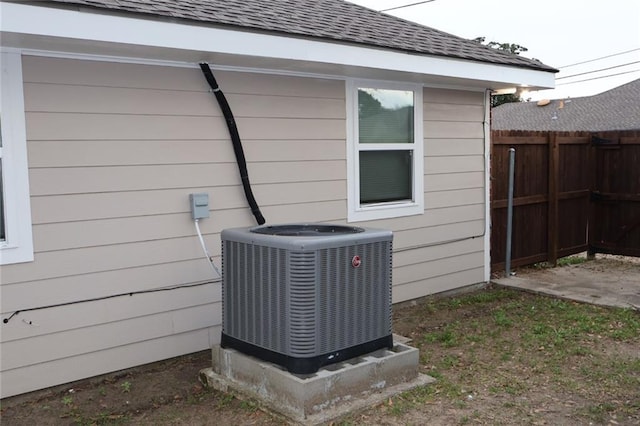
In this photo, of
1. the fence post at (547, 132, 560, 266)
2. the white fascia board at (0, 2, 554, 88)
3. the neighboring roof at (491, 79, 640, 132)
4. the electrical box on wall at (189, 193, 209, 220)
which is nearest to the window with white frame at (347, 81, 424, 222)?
the white fascia board at (0, 2, 554, 88)

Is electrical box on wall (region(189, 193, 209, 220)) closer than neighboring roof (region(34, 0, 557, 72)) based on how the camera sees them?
No

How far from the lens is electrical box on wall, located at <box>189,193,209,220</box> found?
454cm

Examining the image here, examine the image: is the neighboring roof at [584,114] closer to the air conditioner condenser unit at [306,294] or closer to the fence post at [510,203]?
the fence post at [510,203]

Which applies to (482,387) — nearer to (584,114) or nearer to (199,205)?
(199,205)

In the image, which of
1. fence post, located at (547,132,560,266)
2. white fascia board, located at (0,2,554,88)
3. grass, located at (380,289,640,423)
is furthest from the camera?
fence post, located at (547,132,560,266)

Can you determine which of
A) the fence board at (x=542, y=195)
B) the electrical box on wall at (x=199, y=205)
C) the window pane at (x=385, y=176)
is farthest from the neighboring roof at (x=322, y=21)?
the fence board at (x=542, y=195)

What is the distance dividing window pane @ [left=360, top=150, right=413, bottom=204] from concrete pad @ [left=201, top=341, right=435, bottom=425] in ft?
7.02

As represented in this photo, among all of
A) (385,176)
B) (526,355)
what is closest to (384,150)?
(385,176)

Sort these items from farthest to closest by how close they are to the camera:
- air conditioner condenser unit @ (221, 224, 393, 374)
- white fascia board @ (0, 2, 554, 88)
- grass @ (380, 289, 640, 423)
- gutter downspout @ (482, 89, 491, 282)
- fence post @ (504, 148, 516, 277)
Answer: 1. fence post @ (504, 148, 516, 277)
2. gutter downspout @ (482, 89, 491, 282)
3. grass @ (380, 289, 640, 423)
4. air conditioner condenser unit @ (221, 224, 393, 374)
5. white fascia board @ (0, 2, 554, 88)

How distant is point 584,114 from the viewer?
62.4ft

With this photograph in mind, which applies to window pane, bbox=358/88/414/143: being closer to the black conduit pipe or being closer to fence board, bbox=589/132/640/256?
the black conduit pipe

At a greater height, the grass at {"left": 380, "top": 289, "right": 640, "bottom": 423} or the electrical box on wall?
the electrical box on wall

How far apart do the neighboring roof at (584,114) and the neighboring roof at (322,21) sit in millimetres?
10362

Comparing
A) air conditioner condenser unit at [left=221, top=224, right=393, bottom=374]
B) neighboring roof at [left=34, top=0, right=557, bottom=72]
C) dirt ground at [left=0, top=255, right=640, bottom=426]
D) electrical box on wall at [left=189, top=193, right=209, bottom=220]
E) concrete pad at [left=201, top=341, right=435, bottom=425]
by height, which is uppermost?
neighboring roof at [left=34, top=0, right=557, bottom=72]
